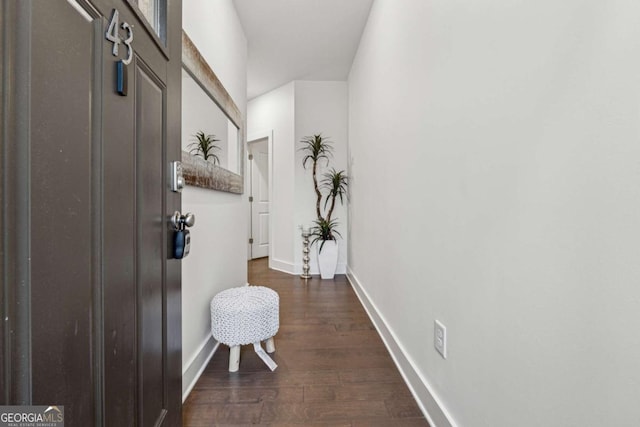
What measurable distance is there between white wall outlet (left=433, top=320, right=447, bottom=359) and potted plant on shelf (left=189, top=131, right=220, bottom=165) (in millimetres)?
1458

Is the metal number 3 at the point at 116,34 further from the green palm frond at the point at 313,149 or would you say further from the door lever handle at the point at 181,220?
the green palm frond at the point at 313,149

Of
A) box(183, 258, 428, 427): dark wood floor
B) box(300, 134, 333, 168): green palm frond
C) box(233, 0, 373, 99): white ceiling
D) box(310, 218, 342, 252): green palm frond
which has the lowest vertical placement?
box(183, 258, 428, 427): dark wood floor

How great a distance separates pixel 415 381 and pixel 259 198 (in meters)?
4.29

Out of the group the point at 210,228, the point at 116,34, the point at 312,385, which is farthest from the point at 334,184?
the point at 116,34

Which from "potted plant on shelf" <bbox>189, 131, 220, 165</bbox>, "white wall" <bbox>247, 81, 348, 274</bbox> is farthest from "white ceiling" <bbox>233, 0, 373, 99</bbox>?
"potted plant on shelf" <bbox>189, 131, 220, 165</bbox>

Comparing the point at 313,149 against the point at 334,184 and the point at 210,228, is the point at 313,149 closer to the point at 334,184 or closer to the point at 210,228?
the point at 334,184

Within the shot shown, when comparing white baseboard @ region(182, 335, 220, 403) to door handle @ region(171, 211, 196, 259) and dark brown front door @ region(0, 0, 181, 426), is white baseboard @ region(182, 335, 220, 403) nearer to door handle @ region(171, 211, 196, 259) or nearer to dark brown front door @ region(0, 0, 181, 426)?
dark brown front door @ region(0, 0, 181, 426)

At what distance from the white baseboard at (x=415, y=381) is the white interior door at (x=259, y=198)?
3.26 m

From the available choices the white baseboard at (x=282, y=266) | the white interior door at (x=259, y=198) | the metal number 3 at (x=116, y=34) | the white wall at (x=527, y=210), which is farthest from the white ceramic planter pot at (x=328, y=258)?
the metal number 3 at (x=116, y=34)

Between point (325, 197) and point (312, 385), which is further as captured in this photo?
point (325, 197)

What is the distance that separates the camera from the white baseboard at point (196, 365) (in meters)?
1.54

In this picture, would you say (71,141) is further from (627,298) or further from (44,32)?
(627,298)

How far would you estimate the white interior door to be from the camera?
5.27 meters

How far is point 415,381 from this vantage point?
1544 millimetres
